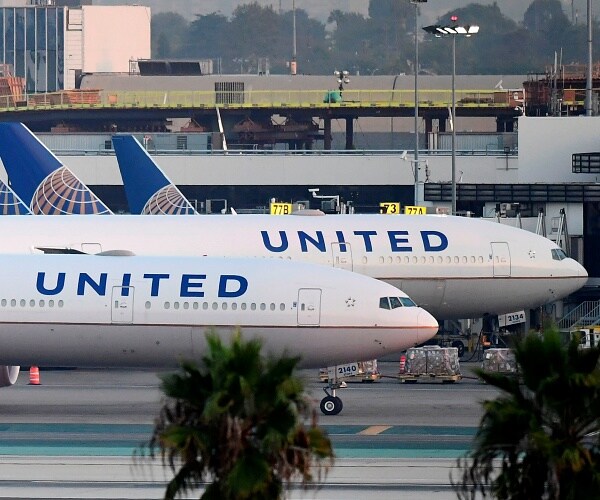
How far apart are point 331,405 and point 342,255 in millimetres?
11418

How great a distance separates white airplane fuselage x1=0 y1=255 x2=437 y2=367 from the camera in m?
39.8

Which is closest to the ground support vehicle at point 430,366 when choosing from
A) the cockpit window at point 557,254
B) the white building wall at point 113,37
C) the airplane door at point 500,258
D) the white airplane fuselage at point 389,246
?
the white airplane fuselage at point 389,246

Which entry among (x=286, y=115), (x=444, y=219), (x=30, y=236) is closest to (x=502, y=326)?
(x=444, y=219)

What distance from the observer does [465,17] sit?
189 meters

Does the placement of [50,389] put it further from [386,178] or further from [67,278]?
[386,178]

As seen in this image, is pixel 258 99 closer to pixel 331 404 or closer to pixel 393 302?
pixel 331 404

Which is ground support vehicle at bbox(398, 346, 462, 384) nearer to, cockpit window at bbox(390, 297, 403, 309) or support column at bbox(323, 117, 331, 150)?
cockpit window at bbox(390, 297, 403, 309)

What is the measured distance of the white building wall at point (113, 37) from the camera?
17650 centimetres

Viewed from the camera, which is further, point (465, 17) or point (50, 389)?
point (465, 17)

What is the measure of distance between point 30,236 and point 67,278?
44.4ft

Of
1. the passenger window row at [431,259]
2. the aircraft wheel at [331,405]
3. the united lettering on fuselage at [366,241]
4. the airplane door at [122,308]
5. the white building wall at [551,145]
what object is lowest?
the aircraft wheel at [331,405]

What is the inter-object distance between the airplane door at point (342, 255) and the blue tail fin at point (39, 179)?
17062 mm

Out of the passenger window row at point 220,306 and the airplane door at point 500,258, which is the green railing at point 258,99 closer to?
the airplane door at point 500,258

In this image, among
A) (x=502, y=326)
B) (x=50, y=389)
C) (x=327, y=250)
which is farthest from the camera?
(x=502, y=326)
